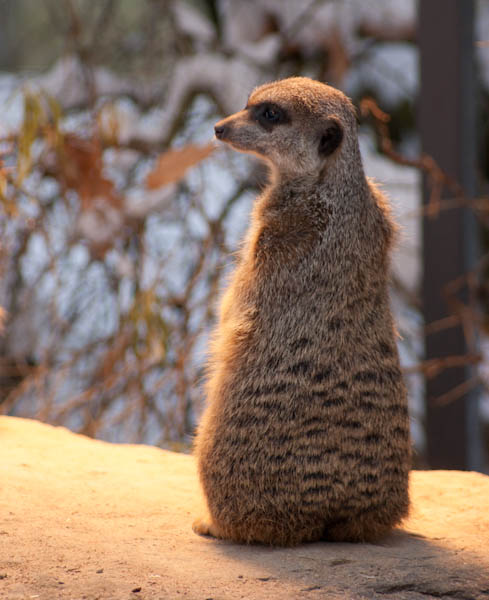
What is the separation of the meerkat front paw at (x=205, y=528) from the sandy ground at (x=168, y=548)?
21mm

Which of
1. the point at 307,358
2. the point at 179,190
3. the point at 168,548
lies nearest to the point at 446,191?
the point at 179,190

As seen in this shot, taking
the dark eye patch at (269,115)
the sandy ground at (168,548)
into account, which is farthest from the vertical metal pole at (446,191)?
the dark eye patch at (269,115)

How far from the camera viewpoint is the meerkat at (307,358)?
1.30 meters

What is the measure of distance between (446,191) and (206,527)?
177 cm

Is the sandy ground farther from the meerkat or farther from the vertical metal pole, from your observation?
the vertical metal pole

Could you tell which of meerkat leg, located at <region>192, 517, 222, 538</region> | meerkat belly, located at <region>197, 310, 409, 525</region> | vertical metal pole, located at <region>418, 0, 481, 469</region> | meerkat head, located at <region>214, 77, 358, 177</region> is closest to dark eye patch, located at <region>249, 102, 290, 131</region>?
meerkat head, located at <region>214, 77, 358, 177</region>

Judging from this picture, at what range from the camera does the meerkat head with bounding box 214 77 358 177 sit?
1.42 meters

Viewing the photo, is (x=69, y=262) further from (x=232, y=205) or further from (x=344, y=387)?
(x=344, y=387)

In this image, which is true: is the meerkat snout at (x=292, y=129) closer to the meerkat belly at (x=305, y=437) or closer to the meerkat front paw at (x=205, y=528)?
the meerkat belly at (x=305, y=437)

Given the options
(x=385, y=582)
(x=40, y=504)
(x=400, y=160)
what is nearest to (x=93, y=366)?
(x=400, y=160)

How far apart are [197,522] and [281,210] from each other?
61 centimetres

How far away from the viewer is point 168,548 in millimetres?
1238

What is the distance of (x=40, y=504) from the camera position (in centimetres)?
138

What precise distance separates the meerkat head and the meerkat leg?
682 mm
